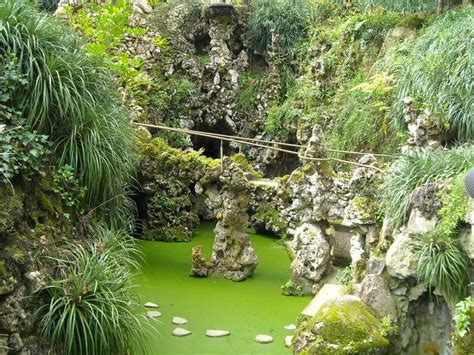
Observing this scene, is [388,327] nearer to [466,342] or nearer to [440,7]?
[466,342]

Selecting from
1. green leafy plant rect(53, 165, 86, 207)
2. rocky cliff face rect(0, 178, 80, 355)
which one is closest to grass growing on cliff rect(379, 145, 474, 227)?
green leafy plant rect(53, 165, 86, 207)

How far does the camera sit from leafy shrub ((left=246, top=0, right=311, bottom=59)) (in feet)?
40.4

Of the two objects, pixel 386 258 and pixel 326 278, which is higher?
pixel 386 258

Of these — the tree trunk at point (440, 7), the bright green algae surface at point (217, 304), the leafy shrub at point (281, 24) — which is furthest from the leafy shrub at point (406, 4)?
the bright green algae surface at point (217, 304)

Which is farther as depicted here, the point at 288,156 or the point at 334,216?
the point at 288,156

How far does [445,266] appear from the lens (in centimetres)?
428

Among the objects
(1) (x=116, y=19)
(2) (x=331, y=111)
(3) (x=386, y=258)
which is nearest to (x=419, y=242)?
(3) (x=386, y=258)

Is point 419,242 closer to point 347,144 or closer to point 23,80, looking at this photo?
point 23,80

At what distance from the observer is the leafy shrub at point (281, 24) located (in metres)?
12.3

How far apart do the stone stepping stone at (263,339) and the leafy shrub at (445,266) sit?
1588 millimetres

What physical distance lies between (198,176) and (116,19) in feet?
11.8

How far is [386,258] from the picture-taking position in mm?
4770

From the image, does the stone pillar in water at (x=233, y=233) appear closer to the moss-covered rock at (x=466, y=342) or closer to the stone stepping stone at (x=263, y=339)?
the stone stepping stone at (x=263, y=339)

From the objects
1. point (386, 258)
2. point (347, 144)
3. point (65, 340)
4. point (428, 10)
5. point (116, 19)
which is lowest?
Answer: point (65, 340)
